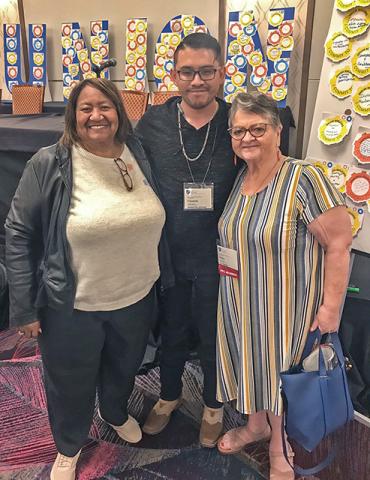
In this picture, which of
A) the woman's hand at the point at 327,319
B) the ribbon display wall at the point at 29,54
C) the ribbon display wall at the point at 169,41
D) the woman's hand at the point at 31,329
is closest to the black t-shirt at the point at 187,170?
the woman's hand at the point at 327,319

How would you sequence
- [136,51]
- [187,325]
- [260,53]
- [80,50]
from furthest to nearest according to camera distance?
1. [80,50]
2. [136,51]
3. [260,53]
4. [187,325]

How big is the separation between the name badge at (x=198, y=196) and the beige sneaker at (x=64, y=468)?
42.5 inches

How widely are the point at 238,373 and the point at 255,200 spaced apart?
653mm

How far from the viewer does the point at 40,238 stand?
4.35 ft

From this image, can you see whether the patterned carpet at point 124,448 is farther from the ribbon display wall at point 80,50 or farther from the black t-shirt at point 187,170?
the ribbon display wall at point 80,50

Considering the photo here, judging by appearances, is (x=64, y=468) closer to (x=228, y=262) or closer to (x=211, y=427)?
(x=211, y=427)

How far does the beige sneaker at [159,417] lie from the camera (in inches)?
70.3

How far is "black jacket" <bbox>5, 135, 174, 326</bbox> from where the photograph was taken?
1208 mm

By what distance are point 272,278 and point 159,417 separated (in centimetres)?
95

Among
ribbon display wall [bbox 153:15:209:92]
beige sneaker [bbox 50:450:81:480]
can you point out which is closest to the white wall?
ribbon display wall [bbox 153:15:209:92]

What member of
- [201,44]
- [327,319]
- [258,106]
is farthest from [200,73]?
[327,319]

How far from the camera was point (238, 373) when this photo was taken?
1.48m

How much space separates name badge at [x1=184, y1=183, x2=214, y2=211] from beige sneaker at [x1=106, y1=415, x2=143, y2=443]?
1005 millimetres

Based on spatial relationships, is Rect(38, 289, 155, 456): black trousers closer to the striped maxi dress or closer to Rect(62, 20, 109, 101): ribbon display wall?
the striped maxi dress
